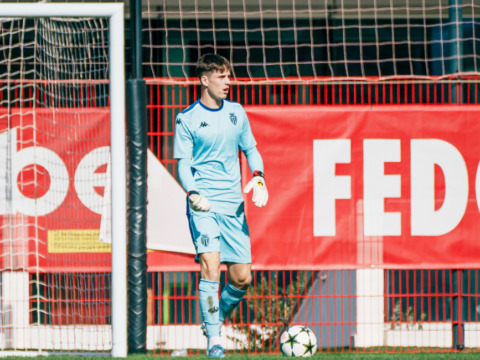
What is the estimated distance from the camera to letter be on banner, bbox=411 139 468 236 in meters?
7.41

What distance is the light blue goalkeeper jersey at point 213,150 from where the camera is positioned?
628cm

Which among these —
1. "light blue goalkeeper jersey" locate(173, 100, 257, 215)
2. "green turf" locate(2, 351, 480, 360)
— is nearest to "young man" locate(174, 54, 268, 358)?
"light blue goalkeeper jersey" locate(173, 100, 257, 215)

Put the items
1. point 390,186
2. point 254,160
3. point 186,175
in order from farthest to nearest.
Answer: point 390,186 → point 254,160 → point 186,175

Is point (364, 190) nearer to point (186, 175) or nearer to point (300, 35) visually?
point (186, 175)

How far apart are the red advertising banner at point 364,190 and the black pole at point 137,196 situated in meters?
0.85

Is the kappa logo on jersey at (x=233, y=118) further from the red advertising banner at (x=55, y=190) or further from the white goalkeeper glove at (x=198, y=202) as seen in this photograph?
the red advertising banner at (x=55, y=190)

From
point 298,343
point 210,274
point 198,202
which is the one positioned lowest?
point 298,343

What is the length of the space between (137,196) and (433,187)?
7.54 feet

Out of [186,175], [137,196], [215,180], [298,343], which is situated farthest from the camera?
[137,196]

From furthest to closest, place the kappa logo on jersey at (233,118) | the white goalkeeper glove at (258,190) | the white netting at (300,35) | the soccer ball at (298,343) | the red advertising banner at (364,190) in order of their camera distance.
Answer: the white netting at (300,35), the red advertising banner at (364,190), the soccer ball at (298,343), the kappa logo on jersey at (233,118), the white goalkeeper glove at (258,190)

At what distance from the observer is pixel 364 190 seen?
739 cm

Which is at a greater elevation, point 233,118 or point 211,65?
point 211,65

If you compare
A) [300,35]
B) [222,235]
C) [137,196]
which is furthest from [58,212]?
[300,35]

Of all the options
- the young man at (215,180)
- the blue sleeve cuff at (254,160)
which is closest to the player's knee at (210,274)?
the young man at (215,180)
